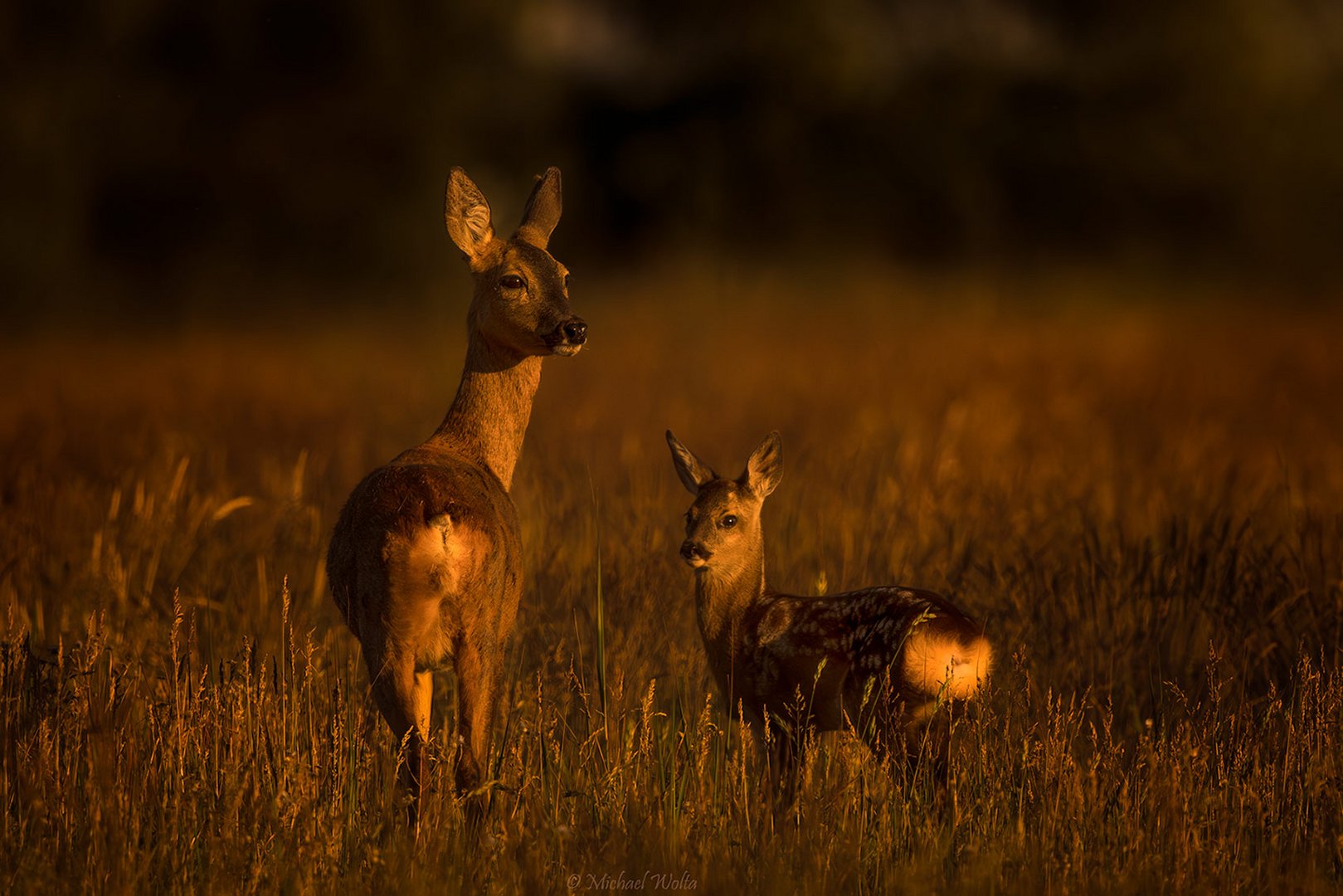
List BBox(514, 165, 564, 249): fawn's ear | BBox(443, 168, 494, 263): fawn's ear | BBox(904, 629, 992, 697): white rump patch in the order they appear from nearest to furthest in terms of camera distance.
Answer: BBox(904, 629, 992, 697): white rump patch → BBox(443, 168, 494, 263): fawn's ear → BBox(514, 165, 564, 249): fawn's ear

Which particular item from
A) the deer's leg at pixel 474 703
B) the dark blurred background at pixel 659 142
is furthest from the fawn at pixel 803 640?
the dark blurred background at pixel 659 142

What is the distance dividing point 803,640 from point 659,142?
624 inches

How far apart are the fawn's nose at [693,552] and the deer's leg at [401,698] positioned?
1.26m

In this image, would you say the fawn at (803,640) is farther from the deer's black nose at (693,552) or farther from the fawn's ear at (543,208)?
the fawn's ear at (543,208)

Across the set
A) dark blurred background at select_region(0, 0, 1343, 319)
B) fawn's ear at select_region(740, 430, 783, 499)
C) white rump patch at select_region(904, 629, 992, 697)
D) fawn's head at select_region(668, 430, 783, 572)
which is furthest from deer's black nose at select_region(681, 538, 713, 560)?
dark blurred background at select_region(0, 0, 1343, 319)

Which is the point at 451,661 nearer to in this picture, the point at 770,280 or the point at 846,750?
the point at 846,750

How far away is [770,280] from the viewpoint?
17.0 meters

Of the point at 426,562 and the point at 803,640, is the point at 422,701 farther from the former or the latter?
the point at 803,640

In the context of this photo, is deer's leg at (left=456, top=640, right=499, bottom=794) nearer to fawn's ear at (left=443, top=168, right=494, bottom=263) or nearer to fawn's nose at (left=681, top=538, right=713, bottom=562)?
fawn's nose at (left=681, top=538, right=713, bottom=562)

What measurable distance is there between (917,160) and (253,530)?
1297 cm

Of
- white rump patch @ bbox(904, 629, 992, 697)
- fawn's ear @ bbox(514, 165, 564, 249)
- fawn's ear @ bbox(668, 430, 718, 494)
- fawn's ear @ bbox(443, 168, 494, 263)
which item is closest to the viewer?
white rump patch @ bbox(904, 629, 992, 697)

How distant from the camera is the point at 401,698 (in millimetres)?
5250

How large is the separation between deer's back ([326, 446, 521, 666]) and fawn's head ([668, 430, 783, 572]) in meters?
0.98

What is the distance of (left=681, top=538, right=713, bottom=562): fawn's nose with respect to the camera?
20.4 ft
